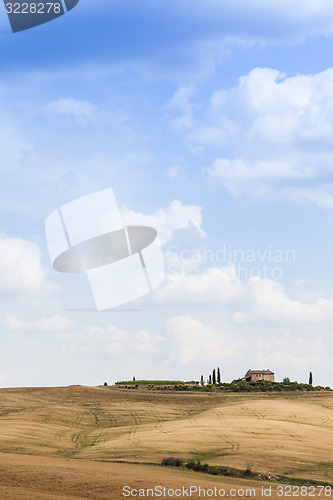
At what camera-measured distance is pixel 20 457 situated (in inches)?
1273

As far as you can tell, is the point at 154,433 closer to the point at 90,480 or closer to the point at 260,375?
the point at 90,480

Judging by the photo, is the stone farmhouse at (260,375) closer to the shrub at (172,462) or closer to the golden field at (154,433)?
the golden field at (154,433)

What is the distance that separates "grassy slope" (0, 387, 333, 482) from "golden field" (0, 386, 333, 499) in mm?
71

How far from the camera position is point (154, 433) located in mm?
42438

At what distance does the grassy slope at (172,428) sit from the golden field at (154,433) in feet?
0.23

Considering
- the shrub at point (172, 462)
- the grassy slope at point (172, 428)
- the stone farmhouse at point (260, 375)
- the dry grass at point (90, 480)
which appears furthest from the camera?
the stone farmhouse at point (260, 375)

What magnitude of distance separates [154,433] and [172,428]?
2894 millimetres

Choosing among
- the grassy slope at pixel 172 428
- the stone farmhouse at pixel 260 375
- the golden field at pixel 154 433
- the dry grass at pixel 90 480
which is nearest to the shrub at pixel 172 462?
the dry grass at pixel 90 480

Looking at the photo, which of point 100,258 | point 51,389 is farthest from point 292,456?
point 51,389

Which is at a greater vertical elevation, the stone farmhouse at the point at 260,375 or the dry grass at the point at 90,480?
the dry grass at the point at 90,480

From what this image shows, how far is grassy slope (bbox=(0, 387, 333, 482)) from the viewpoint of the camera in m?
32.9

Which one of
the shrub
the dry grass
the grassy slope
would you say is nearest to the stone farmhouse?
the grassy slope

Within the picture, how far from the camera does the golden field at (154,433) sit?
28.8 metres

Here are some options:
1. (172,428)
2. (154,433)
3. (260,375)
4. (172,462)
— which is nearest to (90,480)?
(172,462)
